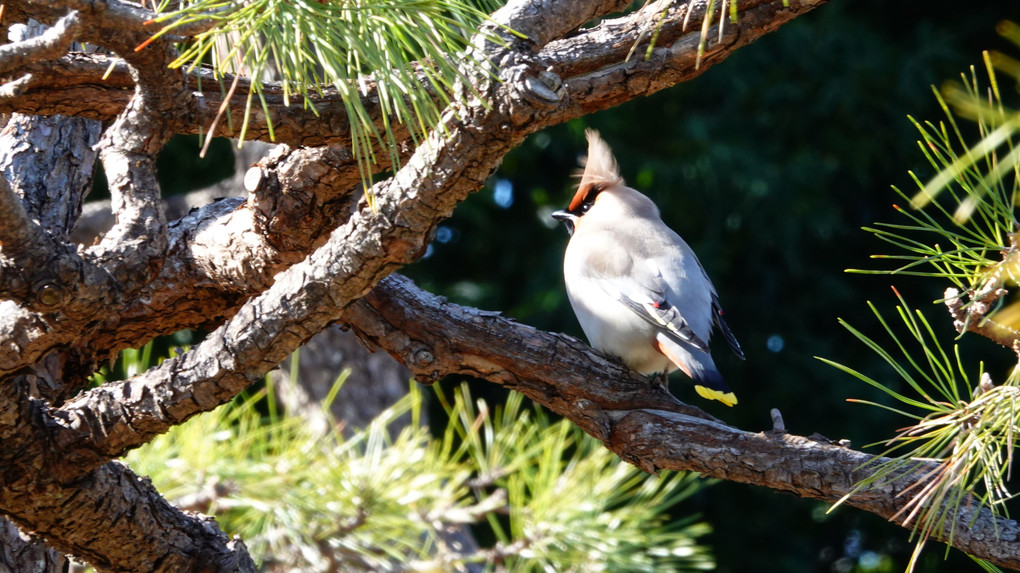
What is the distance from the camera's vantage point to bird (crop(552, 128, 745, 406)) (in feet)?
7.31

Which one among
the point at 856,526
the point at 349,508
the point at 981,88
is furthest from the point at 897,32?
the point at 349,508

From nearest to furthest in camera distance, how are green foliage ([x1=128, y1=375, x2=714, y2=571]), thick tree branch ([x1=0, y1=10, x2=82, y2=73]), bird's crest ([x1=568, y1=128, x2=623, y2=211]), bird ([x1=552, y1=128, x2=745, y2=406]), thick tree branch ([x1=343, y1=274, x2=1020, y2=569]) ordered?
1. thick tree branch ([x1=0, y1=10, x2=82, y2=73])
2. thick tree branch ([x1=343, y1=274, x2=1020, y2=569])
3. bird ([x1=552, y1=128, x2=745, y2=406])
4. green foliage ([x1=128, y1=375, x2=714, y2=571])
5. bird's crest ([x1=568, y1=128, x2=623, y2=211])

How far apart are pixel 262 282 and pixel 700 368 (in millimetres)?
971

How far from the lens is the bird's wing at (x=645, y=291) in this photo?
87.9 inches

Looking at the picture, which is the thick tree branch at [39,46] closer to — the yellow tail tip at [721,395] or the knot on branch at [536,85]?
the knot on branch at [536,85]

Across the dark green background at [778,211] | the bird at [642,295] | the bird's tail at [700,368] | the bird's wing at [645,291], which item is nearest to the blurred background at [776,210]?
the dark green background at [778,211]

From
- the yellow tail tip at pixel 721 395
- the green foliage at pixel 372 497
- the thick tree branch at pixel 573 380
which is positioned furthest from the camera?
the green foliage at pixel 372 497

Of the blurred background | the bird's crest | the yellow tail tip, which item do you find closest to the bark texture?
the yellow tail tip

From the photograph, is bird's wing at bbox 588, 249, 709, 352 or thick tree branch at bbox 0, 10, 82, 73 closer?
thick tree branch at bbox 0, 10, 82, 73

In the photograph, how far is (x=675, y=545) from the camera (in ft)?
9.12

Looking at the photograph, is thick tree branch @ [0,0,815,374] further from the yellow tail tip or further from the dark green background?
the dark green background

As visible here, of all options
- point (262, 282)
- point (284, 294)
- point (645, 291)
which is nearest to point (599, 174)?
point (645, 291)

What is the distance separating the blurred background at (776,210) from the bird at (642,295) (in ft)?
3.60

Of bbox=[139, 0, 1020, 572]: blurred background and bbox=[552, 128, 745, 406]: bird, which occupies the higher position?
bbox=[552, 128, 745, 406]: bird
